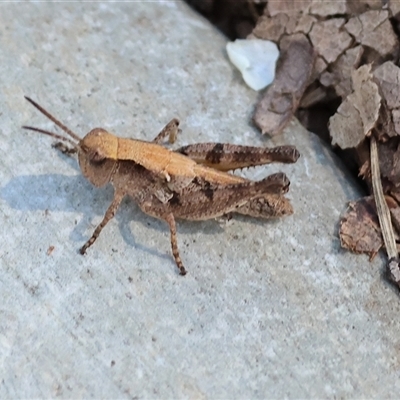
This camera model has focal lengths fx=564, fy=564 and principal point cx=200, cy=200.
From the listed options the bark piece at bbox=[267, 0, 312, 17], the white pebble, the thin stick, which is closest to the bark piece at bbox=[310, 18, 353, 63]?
the bark piece at bbox=[267, 0, 312, 17]

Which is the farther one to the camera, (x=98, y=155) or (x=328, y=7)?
(x=328, y=7)

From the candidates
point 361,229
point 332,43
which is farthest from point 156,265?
point 332,43

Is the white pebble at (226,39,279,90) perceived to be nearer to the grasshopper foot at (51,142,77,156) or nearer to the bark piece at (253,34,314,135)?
the bark piece at (253,34,314,135)

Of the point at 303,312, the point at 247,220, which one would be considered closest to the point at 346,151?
the point at 247,220

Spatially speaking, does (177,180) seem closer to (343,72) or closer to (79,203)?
(79,203)

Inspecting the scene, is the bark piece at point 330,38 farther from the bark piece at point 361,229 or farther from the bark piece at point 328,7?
the bark piece at point 361,229

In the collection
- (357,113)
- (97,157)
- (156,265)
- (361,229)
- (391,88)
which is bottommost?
(156,265)
